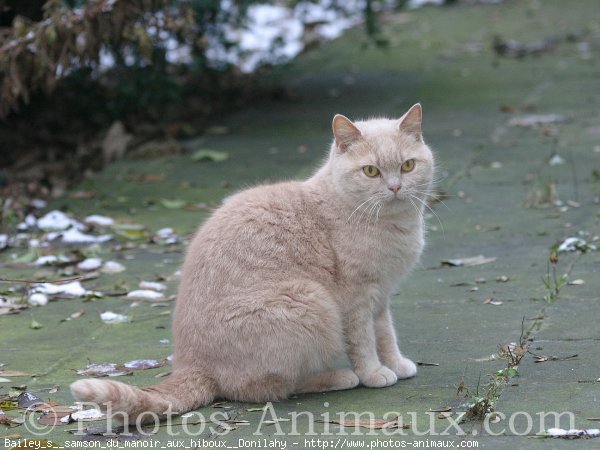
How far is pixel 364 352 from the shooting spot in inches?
188

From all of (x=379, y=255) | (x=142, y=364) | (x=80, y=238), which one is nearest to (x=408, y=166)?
(x=379, y=255)

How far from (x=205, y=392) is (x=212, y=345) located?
0.21 m

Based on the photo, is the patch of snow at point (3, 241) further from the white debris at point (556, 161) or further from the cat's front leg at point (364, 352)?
the white debris at point (556, 161)

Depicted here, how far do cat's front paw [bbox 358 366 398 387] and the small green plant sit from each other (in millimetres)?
1382

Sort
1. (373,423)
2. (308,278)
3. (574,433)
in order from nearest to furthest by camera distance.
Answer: (574,433)
(373,423)
(308,278)

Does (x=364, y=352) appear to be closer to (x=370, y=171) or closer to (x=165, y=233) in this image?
(x=370, y=171)

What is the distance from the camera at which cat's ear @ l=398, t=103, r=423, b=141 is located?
4906mm

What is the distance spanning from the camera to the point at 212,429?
165 inches

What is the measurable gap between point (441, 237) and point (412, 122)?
103 inches

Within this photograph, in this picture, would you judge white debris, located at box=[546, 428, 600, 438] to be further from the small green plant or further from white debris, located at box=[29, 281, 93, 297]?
white debris, located at box=[29, 281, 93, 297]

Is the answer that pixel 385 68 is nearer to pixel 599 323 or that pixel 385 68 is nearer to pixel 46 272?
pixel 46 272

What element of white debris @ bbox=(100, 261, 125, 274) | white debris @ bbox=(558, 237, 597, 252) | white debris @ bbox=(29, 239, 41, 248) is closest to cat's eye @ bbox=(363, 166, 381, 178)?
white debris @ bbox=(558, 237, 597, 252)

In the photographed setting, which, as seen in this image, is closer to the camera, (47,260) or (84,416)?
(84,416)

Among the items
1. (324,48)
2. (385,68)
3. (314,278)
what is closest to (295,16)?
(385,68)
